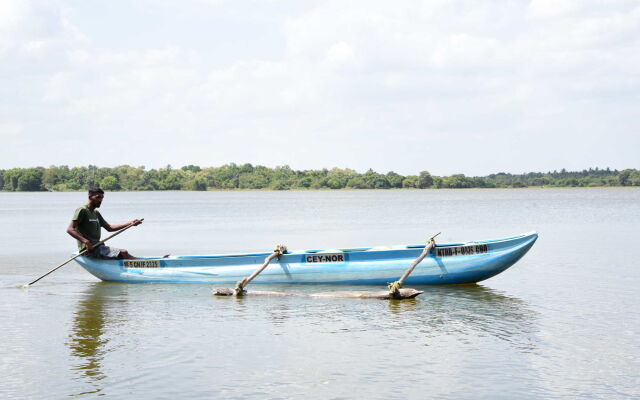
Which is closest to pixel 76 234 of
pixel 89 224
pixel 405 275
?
pixel 89 224

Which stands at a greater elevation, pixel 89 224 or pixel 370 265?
pixel 89 224

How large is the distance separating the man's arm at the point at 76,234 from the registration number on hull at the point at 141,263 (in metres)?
1.19

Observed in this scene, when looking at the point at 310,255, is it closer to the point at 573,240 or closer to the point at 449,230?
the point at 573,240

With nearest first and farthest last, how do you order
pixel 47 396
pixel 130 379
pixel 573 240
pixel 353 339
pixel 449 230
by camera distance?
pixel 47 396
pixel 130 379
pixel 353 339
pixel 573 240
pixel 449 230

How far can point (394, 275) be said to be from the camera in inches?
660

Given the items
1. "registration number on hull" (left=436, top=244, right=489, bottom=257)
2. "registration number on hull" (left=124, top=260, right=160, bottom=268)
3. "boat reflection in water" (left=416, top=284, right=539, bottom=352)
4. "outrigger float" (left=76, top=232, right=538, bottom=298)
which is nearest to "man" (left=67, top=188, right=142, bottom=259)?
"registration number on hull" (left=124, top=260, right=160, bottom=268)

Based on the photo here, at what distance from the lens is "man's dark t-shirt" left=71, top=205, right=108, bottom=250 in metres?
17.3

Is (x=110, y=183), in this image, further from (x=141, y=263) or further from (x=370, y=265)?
(x=370, y=265)

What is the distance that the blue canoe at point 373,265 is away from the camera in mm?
16656

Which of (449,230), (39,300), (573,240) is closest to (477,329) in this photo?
(39,300)

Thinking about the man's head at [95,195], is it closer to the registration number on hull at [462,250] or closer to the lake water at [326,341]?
the lake water at [326,341]

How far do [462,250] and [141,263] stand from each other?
8.22 meters

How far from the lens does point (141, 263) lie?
18.5m

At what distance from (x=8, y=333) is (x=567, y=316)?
1053 centimetres
